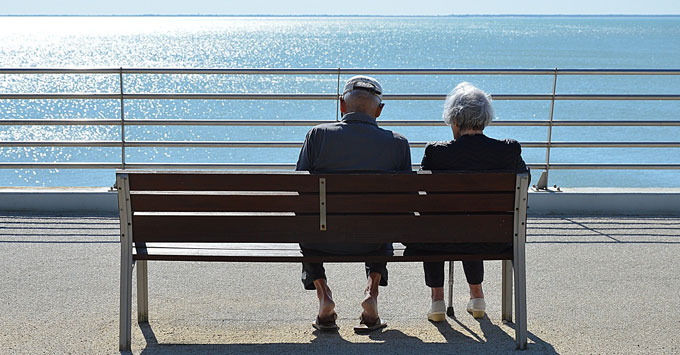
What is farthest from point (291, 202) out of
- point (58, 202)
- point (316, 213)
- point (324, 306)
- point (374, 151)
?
point (58, 202)

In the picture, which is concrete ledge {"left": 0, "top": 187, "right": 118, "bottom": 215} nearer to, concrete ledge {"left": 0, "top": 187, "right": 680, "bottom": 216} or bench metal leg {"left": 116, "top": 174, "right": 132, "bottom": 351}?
concrete ledge {"left": 0, "top": 187, "right": 680, "bottom": 216}

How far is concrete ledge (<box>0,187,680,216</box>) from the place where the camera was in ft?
23.1

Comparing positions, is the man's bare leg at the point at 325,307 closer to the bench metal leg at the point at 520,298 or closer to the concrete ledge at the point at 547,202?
the bench metal leg at the point at 520,298

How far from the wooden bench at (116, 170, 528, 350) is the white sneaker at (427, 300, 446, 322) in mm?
442

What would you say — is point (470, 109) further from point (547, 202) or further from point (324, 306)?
point (547, 202)

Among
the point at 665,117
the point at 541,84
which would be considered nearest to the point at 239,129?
the point at 665,117

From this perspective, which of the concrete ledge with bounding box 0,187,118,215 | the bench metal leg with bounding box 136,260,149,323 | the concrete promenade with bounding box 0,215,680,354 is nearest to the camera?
the concrete promenade with bounding box 0,215,680,354

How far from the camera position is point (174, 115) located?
4175cm

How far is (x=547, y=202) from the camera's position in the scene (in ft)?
23.4

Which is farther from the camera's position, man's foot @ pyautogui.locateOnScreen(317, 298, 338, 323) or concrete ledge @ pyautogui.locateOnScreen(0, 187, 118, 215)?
concrete ledge @ pyautogui.locateOnScreen(0, 187, 118, 215)

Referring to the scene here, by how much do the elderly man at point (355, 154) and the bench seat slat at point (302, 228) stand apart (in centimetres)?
17

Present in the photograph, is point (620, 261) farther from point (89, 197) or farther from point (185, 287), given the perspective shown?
point (89, 197)

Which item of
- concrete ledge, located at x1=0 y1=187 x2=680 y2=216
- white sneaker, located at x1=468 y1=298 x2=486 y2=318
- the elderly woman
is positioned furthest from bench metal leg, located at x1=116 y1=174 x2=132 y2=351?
concrete ledge, located at x1=0 y1=187 x2=680 y2=216

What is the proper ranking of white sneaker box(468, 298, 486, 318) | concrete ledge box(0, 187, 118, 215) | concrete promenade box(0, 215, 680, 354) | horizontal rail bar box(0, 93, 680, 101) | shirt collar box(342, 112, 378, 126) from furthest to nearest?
horizontal rail bar box(0, 93, 680, 101), concrete ledge box(0, 187, 118, 215), white sneaker box(468, 298, 486, 318), shirt collar box(342, 112, 378, 126), concrete promenade box(0, 215, 680, 354)
